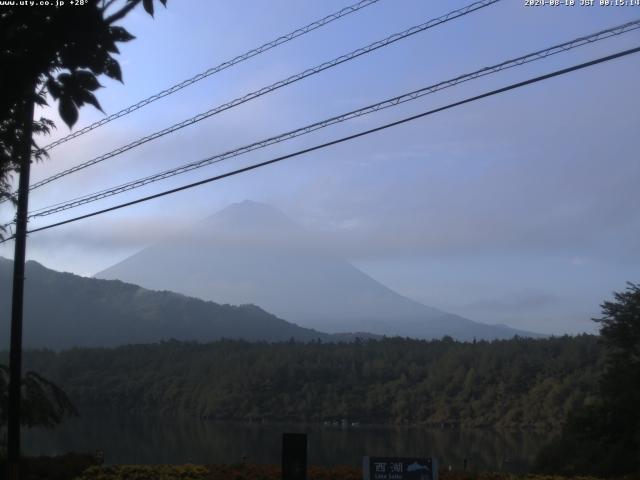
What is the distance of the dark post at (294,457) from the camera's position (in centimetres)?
A: 1254

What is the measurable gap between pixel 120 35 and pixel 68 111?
635 millimetres

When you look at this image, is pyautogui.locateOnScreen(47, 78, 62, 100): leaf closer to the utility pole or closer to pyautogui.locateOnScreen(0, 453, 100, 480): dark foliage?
the utility pole

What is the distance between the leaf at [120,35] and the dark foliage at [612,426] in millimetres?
19864

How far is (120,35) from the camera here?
18.7 ft

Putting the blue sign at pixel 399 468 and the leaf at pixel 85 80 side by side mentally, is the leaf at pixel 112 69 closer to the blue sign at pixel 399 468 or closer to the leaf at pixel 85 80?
the leaf at pixel 85 80

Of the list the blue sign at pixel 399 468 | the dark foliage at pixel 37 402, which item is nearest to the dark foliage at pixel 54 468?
the dark foliage at pixel 37 402

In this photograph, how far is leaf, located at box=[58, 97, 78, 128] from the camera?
558cm

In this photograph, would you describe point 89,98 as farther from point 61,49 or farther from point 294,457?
point 294,457

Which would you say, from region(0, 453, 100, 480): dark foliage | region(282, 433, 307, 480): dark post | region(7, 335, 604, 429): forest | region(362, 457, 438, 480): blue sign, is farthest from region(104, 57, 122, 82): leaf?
region(7, 335, 604, 429): forest

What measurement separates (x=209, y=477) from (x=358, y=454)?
20931mm

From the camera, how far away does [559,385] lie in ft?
198

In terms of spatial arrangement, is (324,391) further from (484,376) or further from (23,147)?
(23,147)

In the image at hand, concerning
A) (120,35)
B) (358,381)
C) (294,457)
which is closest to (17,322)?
(294,457)

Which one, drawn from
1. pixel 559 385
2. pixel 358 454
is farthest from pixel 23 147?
pixel 559 385
